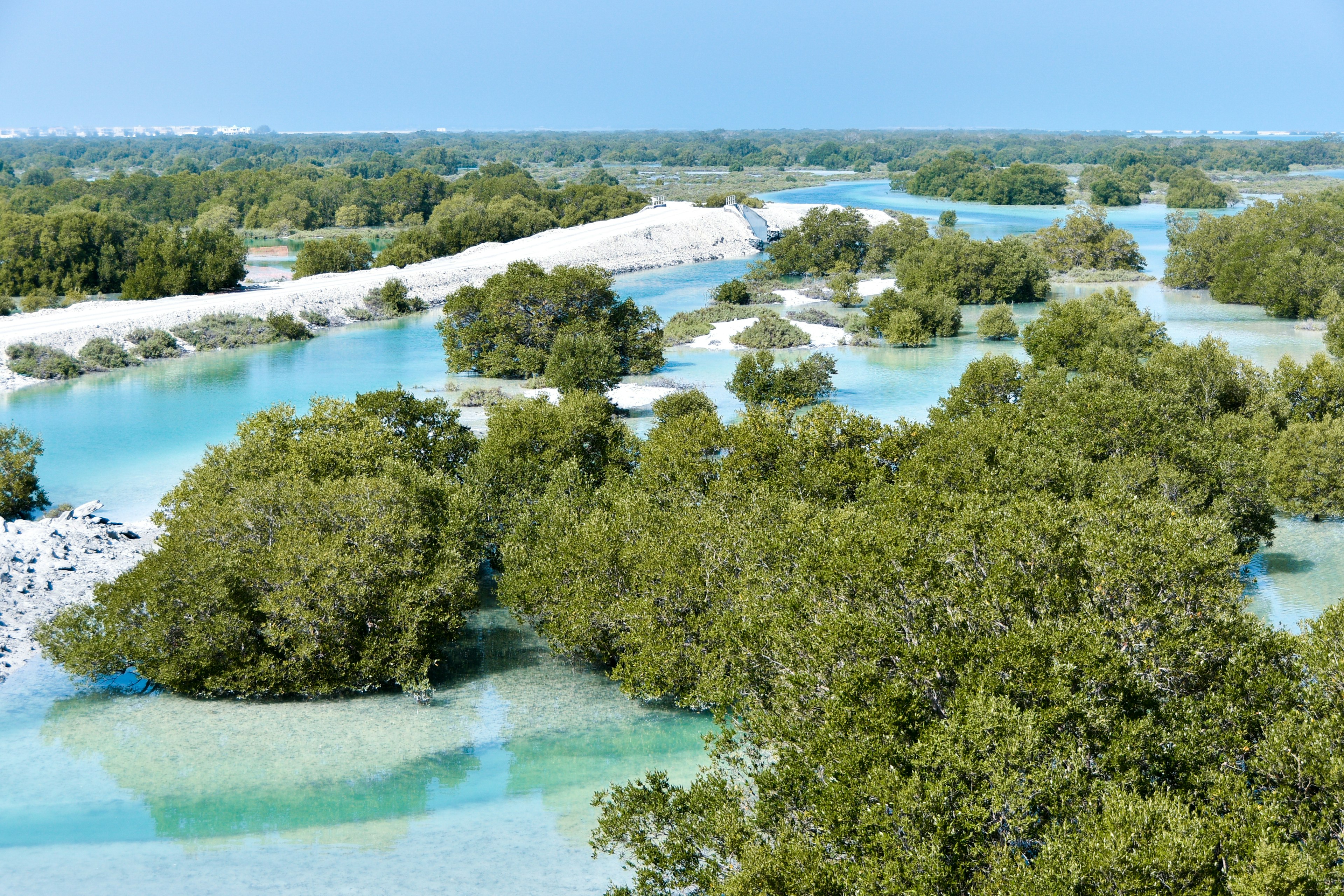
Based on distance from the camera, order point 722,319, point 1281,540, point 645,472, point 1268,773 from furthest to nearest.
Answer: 1. point 722,319
2. point 1281,540
3. point 645,472
4. point 1268,773

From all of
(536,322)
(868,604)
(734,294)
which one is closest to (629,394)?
(536,322)

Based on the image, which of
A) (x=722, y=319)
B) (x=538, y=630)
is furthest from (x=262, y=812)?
(x=722, y=319)

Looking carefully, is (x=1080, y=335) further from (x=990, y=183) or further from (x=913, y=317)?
(x=990, y=183)

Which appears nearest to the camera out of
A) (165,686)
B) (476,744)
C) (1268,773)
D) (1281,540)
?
(1268,773)

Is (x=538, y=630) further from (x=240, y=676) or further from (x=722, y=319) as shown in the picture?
(x=722, y=319)

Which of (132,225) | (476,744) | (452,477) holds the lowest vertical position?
(476,744)

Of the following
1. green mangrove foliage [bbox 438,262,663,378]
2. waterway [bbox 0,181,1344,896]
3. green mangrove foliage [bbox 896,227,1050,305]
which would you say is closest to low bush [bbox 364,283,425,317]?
green mangrove foliage [bbox 438,262,663,378]
